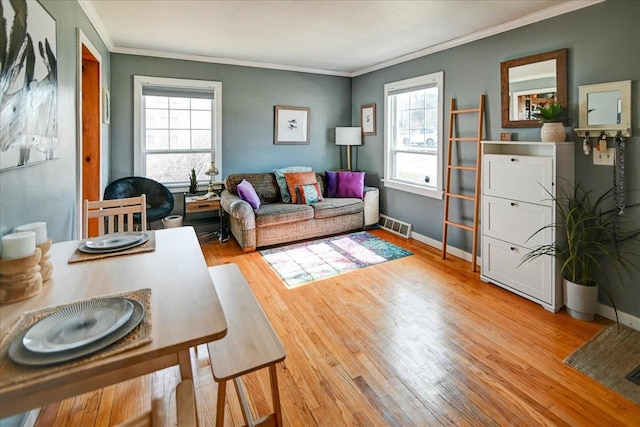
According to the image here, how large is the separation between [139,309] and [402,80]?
4400mm

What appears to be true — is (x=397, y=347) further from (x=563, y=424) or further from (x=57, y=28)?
(x=57, y=28)

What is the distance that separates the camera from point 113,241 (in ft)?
5.66

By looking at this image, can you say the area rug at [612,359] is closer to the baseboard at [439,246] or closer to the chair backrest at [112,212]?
the baseboard at [439,246]

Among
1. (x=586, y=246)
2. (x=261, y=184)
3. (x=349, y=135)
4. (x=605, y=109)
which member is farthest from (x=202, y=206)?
(x=605, y=109)

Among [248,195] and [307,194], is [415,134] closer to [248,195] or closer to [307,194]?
[307,194]

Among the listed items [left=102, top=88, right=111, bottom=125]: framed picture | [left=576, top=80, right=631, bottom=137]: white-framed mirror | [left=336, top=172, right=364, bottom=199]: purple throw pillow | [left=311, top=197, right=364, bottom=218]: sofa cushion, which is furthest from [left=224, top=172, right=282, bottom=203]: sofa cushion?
[left=576, top=80, right=631, bottom=137]: white-framed mirror

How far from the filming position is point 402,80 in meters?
4.56

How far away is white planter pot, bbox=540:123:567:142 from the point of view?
269 cm

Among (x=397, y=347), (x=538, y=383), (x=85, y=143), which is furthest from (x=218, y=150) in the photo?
(x=538, y=383)

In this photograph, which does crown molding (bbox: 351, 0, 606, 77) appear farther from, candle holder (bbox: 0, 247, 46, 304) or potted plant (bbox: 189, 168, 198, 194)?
candle holder (bbox: 0, 247, 46, 304)

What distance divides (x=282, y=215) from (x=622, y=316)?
3.28 metres

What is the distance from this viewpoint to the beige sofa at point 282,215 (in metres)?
4.11

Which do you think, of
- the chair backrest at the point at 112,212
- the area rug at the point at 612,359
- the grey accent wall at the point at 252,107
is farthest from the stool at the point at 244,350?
the grey accent wall at the point at 252,107

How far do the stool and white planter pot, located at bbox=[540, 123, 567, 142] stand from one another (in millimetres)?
2572
